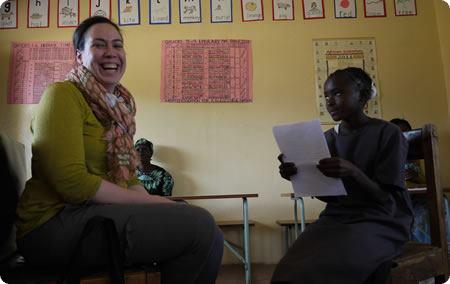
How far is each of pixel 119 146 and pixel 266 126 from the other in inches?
110

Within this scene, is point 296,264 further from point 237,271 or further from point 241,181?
point 241,181

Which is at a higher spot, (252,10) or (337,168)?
(252,10)

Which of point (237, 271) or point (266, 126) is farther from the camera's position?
point (266, 126)

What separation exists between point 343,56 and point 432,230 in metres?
2.76

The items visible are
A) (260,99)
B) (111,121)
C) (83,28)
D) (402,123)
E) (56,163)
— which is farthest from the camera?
(260,99)

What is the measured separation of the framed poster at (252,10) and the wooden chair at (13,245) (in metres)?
2.93

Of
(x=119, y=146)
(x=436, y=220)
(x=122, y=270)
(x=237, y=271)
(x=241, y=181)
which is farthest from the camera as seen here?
(x=241, y=181)

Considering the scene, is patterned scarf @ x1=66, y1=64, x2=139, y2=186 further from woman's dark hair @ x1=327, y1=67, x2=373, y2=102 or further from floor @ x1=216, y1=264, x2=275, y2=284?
floor @ x1=216, y1=264, x2=275, y2=284

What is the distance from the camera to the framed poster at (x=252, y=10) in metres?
3.88

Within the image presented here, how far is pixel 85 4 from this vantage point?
389cm

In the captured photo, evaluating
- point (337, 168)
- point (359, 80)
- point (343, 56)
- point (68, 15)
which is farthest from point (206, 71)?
point (337, 168)

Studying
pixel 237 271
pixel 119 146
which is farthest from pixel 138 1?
pixel 119 146

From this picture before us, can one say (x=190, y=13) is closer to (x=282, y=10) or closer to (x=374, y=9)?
(x=282, y=10)

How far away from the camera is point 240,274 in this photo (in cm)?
314
